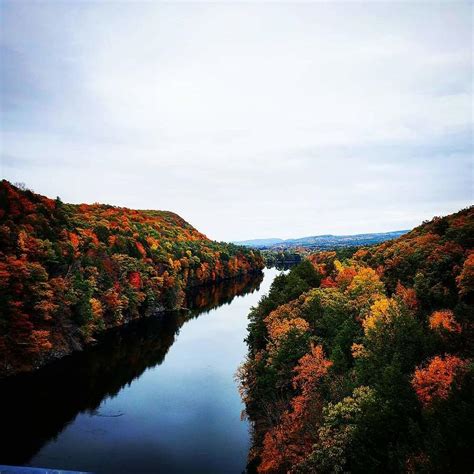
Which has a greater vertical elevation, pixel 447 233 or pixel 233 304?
pixel 447 233

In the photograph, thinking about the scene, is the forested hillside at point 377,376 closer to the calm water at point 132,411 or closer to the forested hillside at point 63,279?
the calm water at point 132,411

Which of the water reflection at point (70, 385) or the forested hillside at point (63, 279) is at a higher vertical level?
the forested hillside at point (63, 279)

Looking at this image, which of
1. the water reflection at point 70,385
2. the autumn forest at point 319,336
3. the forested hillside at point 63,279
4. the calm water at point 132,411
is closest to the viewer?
the autumn forest at point 319,336

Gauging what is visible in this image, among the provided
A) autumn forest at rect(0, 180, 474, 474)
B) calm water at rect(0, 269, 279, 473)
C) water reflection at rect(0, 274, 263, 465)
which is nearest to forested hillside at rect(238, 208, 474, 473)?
autumn forest at rect(0, 180, 474, 474)

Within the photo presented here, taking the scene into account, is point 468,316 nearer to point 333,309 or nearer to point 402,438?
point 402,438

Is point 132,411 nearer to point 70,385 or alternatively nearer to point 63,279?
point 70,385

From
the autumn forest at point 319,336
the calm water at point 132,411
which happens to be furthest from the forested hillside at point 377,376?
the calm water at point 132,411

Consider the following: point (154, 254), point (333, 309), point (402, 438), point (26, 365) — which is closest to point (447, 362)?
point (402, 438)
